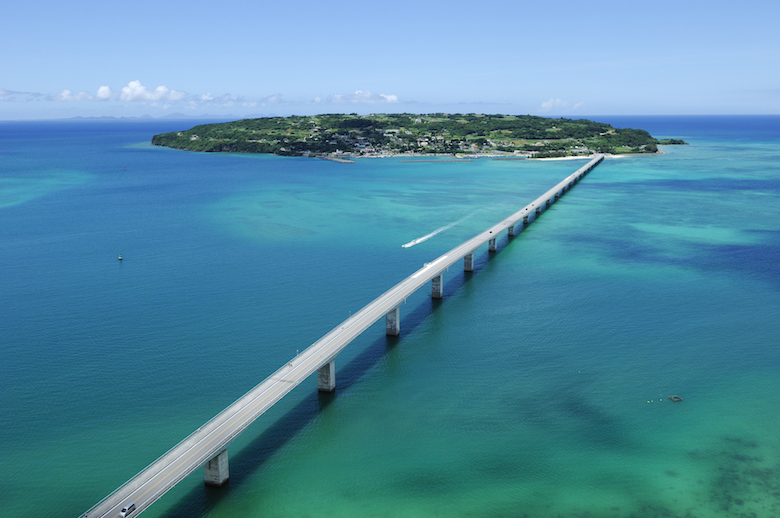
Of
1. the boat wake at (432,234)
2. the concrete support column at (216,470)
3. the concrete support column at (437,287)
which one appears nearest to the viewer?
the concrete support column at (216,470)

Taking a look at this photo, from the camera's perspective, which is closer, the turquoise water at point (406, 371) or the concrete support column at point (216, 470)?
the concrete support column at point (216, 470)

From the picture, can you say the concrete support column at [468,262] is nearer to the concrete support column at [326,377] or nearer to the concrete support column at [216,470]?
the concrete support column at [326,377]

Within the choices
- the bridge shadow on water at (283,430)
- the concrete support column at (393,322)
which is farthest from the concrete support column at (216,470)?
the concrete support column at (393,322)

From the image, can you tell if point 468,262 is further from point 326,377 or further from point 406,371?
point 326,377

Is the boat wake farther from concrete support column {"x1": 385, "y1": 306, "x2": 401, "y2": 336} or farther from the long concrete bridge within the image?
concrete support column {"x1": 385, "y1": 306, "x2": 401, "y2": 336}

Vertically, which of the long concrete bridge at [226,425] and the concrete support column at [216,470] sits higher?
the long concrete bridge at [226,425]

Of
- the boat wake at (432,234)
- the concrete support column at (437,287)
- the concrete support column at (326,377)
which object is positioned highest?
the boat wake at (432,234)

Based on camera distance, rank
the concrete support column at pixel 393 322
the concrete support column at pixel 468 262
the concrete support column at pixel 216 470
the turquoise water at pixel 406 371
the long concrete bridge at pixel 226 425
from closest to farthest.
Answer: the long concrete bridge at pixel 226 425, the concrete support column at pixel 216 470, the turquoise water at pixel 406 371, the concrete support column at pixel 393 322, the concrete support column at pixel 468 262

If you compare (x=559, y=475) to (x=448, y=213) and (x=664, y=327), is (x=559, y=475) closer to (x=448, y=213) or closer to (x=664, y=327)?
(x=664, y=327)
